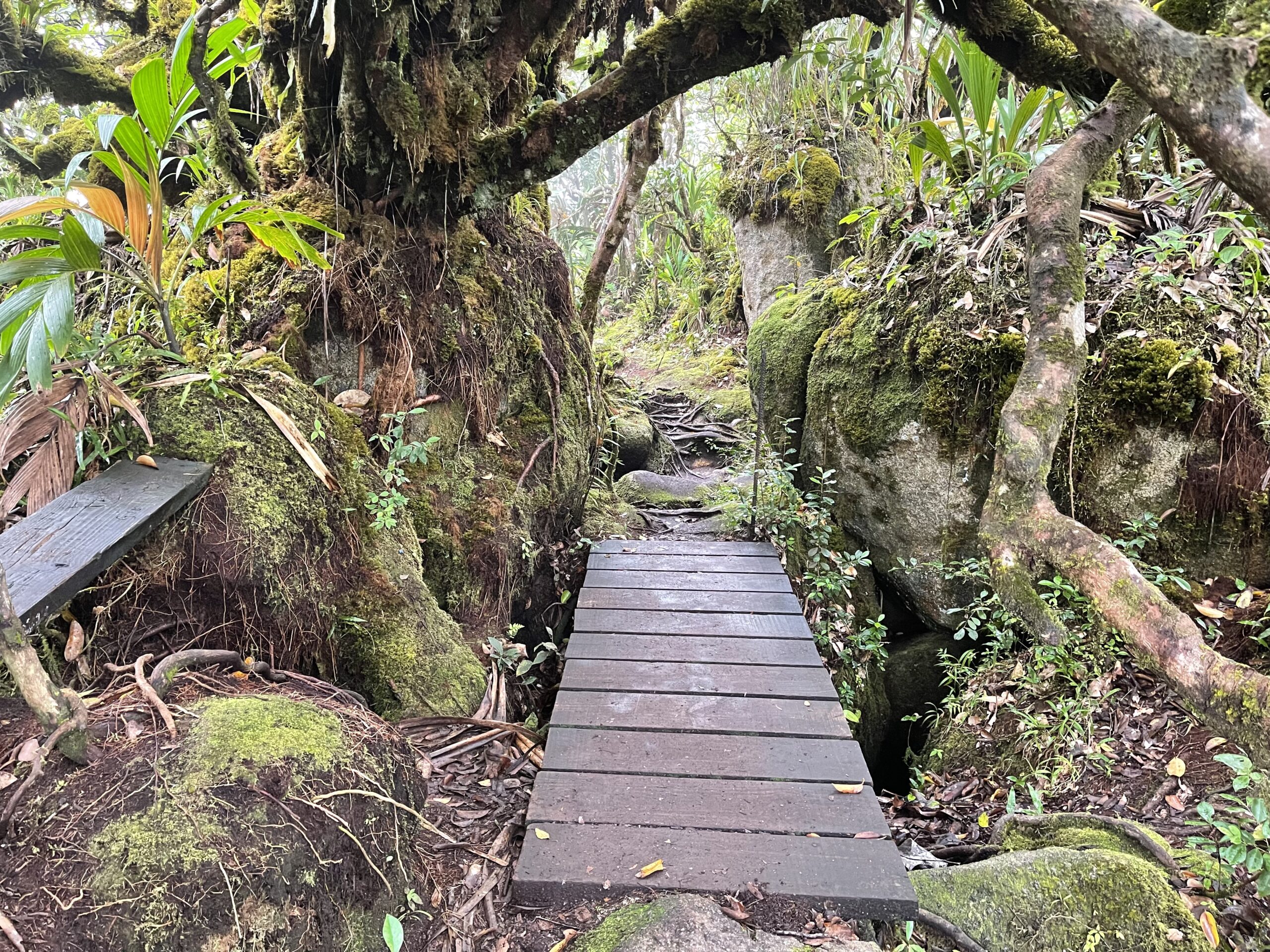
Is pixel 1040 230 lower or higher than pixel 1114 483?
higher

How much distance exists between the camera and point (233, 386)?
7.92 feet

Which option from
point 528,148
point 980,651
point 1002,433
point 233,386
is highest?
point 528,148

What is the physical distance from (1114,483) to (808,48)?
282 centimetres

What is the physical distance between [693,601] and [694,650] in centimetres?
55

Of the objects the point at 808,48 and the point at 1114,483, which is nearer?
the point at 808,48

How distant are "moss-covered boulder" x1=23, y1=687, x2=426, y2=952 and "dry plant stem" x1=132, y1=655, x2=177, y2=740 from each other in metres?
0.02

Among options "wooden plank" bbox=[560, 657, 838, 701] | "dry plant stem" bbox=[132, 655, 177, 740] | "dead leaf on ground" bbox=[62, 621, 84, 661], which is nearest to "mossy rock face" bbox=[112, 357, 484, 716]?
"dead leaf on ground" bbox=[62, 621, 84, 661]

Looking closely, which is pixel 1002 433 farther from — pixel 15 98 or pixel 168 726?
pixel 15 98

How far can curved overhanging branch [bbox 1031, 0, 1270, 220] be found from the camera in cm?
119

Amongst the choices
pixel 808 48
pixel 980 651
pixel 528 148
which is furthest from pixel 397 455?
pixel 980 651

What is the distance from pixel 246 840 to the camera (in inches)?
56.8

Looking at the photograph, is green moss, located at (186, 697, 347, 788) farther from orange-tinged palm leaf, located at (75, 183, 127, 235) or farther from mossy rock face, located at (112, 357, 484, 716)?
orange-tinged palm leaf, located at (75, 183, 127, 235)

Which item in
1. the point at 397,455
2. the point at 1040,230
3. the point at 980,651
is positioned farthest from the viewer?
the point at 980,651

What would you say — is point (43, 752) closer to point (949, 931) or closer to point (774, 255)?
point (949, 931)
